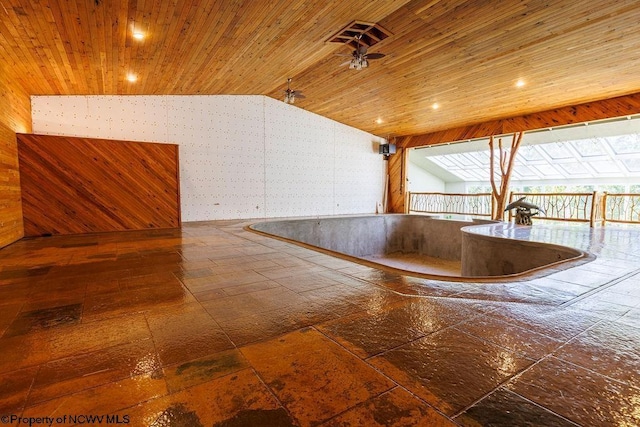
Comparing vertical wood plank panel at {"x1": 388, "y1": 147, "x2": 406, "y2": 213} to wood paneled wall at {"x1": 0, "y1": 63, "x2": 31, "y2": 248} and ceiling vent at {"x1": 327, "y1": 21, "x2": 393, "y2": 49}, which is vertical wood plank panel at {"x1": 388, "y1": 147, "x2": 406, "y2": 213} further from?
wood paneled wall at {"x1": 0, "y1": 63, "x2": 31, "y2": 248}

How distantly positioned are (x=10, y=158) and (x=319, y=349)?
6.30 m

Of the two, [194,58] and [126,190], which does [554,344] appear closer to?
[194,58]

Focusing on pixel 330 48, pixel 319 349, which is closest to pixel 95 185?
pixel 330 48

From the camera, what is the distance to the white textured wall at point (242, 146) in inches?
273

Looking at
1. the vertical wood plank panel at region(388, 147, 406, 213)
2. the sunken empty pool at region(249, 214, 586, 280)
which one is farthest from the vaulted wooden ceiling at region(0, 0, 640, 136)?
the vertical wood plank panel at region(388, 147, 406, 213)

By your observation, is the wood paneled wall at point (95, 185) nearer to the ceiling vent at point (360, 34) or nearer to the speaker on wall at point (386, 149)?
the ceiling vent at point (360, 34)

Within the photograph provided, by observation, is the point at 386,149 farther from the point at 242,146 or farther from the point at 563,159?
the point at 563,159

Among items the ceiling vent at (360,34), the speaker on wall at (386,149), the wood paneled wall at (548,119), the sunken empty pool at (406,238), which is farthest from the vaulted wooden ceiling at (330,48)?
the speaker on wall at (386,149)

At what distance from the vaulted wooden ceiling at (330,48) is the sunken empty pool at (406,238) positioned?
314cm

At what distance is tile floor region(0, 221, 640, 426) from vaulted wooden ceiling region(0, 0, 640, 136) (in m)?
3.18

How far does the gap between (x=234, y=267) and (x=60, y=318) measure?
4.93 ft

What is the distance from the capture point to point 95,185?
20.4ft

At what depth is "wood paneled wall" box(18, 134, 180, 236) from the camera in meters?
5.64

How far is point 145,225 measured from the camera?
678cm
